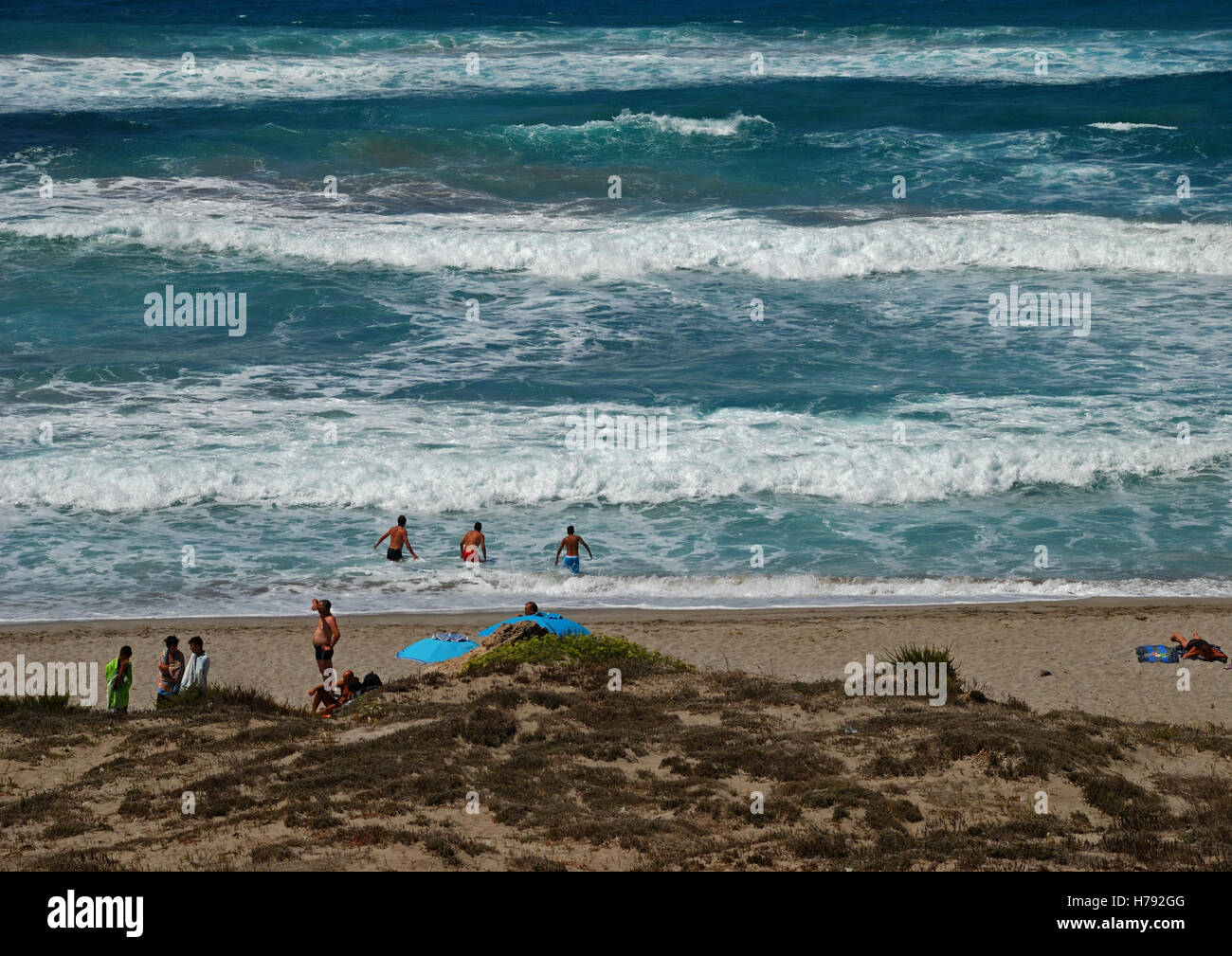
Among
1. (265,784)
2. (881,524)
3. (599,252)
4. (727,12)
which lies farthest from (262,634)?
(727,12)

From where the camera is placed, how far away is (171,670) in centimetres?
1362

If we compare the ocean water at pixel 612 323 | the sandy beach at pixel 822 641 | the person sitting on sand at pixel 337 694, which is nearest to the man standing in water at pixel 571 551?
the ocean water at pixel 612 323

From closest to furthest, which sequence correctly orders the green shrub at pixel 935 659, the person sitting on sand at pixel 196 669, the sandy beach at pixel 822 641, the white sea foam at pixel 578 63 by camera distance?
the green shrub at pixel 935 659 → the person sitting on sand at pixel 196 669 → the sandy beach at pixel 822 641 → the white sea foam at pixel 578 63

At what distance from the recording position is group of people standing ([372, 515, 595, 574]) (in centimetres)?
1716

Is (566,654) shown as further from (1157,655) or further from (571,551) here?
(1157,655)

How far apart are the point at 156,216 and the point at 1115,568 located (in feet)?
79.6

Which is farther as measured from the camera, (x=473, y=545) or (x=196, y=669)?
(x=473, y=545)

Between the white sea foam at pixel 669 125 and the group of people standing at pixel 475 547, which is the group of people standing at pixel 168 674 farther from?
the white sea foam at pixel 669 125

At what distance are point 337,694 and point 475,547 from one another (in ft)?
13.6

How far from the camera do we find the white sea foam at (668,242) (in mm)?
29688

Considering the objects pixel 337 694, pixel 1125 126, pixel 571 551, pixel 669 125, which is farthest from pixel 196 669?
pixel 1125 126

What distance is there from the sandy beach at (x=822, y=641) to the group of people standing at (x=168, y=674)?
45 centimetres

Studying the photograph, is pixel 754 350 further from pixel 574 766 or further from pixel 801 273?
pixel 574 766

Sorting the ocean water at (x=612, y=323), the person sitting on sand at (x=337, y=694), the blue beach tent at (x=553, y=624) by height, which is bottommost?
the person sitting on sand at (x=337, y=694)
